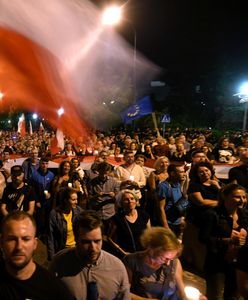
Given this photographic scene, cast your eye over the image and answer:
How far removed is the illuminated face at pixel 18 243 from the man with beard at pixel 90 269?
1.35 feet

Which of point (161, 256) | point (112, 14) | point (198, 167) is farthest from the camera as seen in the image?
point (112, 14)

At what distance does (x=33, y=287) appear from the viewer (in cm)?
206

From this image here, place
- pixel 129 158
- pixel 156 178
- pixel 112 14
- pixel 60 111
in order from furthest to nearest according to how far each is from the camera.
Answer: pixel 60 111, pixel 112 14, pixel 129 158, pixel 156 178

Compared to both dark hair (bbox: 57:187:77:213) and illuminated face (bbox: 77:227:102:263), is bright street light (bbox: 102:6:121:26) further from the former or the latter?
illuminated face (bbox: 77:227:102:263)

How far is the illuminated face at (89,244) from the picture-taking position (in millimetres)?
2523

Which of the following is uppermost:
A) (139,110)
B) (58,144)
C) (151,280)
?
(139,110)

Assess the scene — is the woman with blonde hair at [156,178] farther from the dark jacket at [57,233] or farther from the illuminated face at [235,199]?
the illuminated face at [235,199]

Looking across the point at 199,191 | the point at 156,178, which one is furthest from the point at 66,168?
the point at 199,191

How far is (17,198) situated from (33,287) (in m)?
3.31

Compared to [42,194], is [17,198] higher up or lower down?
higher up

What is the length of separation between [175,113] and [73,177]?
1737 inches

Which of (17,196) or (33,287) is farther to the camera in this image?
(17,196)

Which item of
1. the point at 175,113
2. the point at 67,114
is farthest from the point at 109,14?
the point at 175,113

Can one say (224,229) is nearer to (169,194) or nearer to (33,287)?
(169,194)
